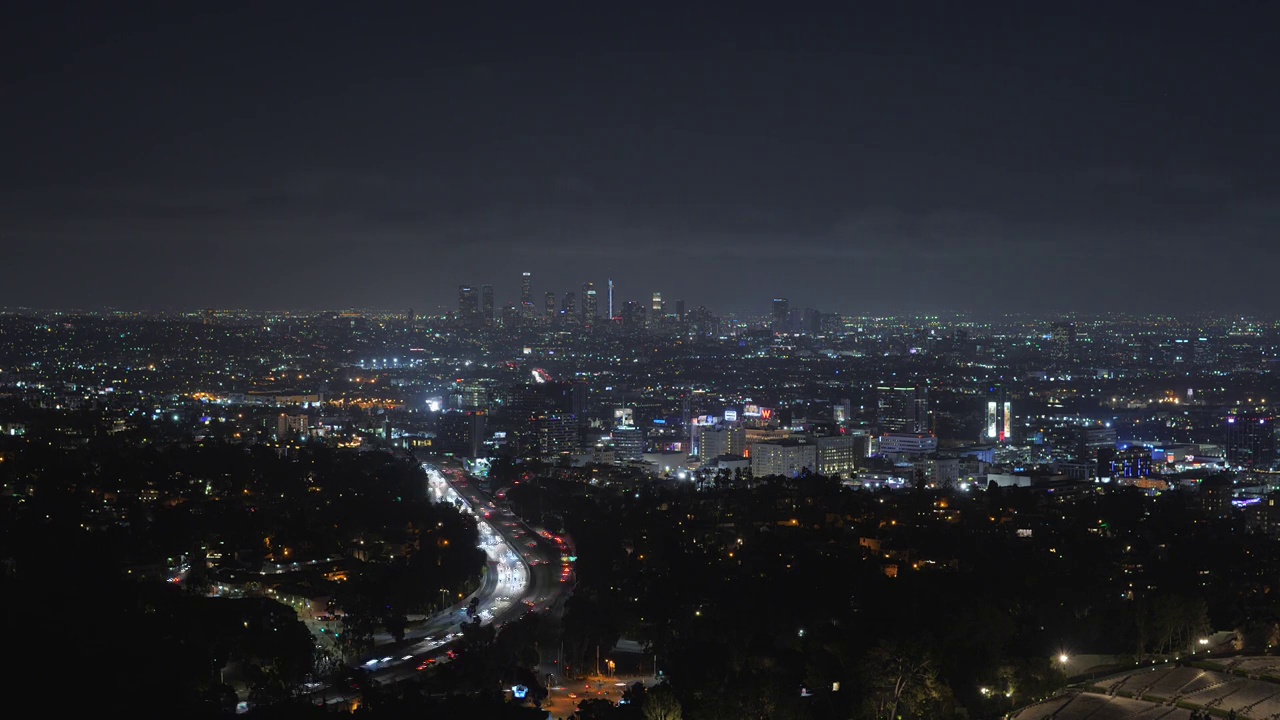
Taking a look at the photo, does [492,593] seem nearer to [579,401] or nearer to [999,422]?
[999,422]

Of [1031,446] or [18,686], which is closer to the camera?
[18,686]

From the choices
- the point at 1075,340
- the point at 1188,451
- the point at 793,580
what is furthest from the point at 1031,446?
the point at 1075,340

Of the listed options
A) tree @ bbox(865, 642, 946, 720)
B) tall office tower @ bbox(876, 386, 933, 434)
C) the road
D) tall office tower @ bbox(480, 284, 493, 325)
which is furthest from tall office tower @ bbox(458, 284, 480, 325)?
tree @ bbox(865, 642, 946, 720)

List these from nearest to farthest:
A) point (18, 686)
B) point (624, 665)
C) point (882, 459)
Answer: point (18, 686) → point (624, 665) → point (882, 459)

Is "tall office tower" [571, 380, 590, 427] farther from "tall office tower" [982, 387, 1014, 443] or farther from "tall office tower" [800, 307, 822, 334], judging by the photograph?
"tall office tower" [800, 307, 822, 334]

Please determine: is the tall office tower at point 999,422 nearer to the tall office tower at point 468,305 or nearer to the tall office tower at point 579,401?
the tall office tower at point 579,401

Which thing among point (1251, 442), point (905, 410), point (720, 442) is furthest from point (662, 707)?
point (905, 410)

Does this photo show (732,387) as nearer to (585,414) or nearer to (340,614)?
(585,414)
